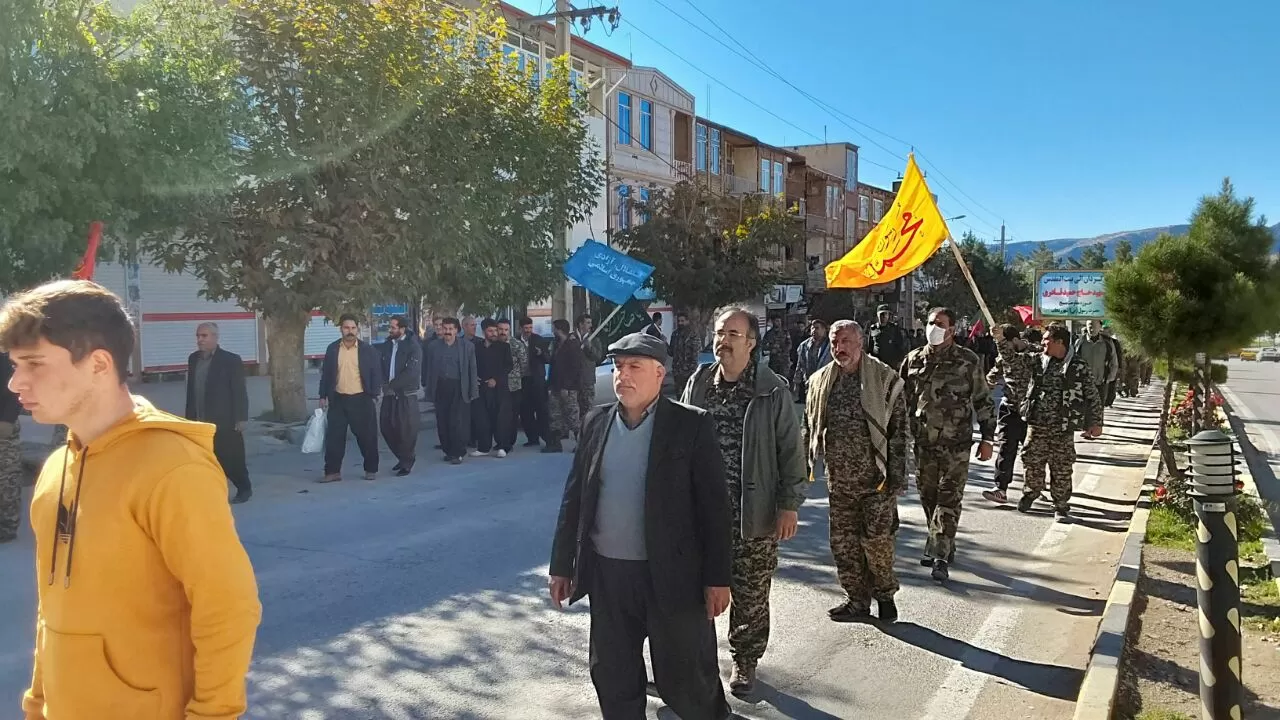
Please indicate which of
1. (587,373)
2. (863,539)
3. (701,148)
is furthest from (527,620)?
(701,148)

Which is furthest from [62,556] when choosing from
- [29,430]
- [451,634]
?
[29,430]

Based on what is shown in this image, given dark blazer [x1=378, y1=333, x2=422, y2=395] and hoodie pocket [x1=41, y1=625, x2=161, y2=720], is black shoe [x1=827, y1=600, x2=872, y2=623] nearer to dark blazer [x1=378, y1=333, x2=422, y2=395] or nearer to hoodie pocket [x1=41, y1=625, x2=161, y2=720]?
hoodie pocket [x1=41, y1=625, x2=161, y2=720]

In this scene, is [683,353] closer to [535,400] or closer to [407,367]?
[535,400]

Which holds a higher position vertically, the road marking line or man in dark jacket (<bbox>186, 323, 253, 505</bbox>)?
man in dark jacket (<bbox>186, 323, 253, 505</bbox>)

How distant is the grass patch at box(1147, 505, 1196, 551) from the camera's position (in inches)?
296

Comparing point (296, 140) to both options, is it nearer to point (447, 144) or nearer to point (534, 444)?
point (447, 144)

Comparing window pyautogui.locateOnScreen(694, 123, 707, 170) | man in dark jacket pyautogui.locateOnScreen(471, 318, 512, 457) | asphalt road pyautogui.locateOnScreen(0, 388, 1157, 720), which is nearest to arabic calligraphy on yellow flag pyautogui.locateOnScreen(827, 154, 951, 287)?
asphalt road pyautogui.locateOnScreen(0, 388, 1157, 720)

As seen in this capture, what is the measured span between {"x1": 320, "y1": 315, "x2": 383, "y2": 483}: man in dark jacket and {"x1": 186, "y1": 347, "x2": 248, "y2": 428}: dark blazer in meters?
1.31

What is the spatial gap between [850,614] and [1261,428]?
1606 centimetres

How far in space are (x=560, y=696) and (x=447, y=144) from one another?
9.55m

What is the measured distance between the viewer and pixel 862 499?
5.54 m

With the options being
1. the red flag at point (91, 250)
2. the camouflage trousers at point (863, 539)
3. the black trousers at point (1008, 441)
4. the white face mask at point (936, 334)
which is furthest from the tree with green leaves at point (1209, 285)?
the red flag at point (91, 250)

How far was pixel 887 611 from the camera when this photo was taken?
18.9 feet

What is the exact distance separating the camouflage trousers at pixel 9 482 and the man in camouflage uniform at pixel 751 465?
5692mm
